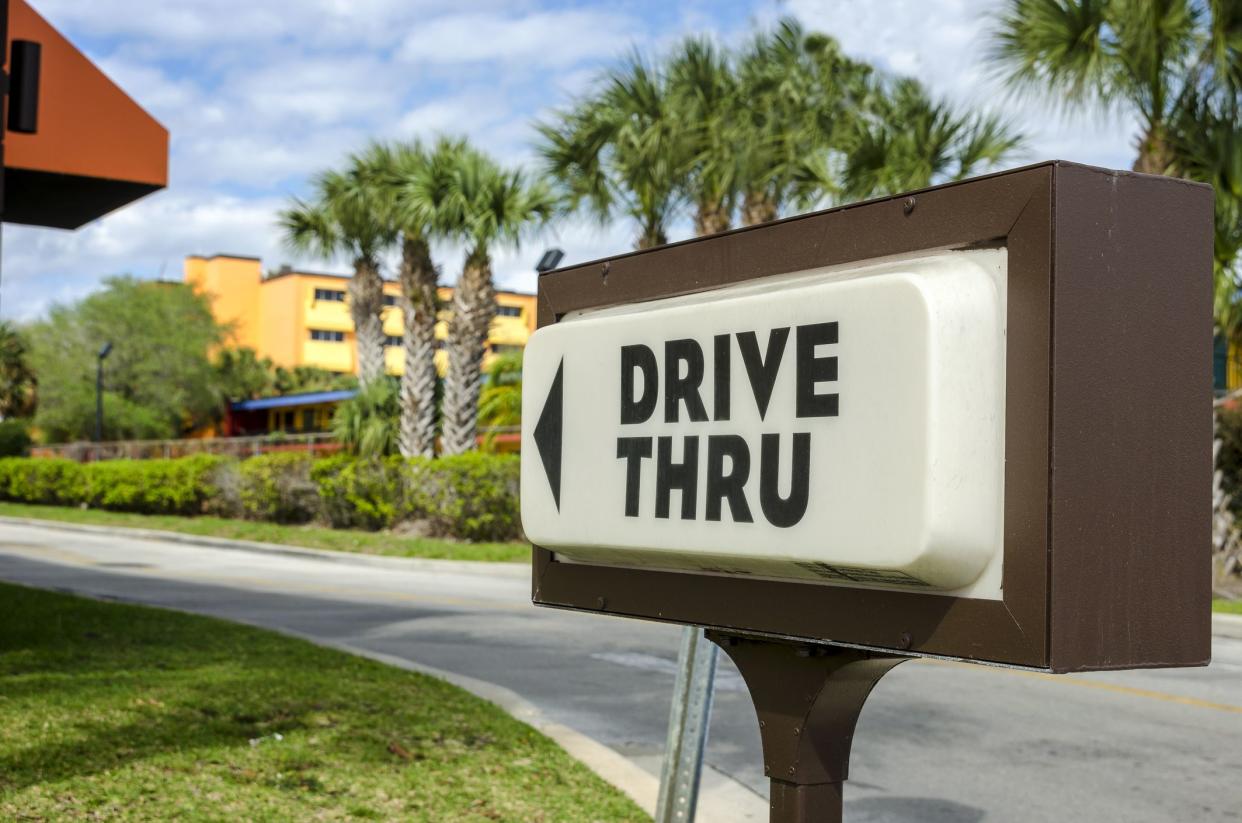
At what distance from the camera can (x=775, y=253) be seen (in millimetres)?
1675

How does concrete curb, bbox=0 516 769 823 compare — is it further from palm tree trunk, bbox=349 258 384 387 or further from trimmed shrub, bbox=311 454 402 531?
palm tree trunk, bbox=349 258 384 387

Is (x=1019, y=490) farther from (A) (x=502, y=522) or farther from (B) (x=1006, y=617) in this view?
(A) (x=502, y=522)

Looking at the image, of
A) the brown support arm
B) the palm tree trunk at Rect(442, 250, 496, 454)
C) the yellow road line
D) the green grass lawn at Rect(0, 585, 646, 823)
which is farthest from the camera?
the palm tree trunk at Rect(442, 250, 496, 454)

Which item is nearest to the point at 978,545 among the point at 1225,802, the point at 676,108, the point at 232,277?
the point at 1225,802

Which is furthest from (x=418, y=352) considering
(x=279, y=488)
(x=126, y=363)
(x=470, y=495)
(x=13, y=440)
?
(x=126, y=363)

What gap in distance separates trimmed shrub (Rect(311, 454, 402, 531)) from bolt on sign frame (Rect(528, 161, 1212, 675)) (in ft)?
78.3

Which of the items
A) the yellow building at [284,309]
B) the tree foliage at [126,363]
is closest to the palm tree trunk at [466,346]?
the tree foliage at [126,363]

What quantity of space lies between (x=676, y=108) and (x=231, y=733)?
49.3ft

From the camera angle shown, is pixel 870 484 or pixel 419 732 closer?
pixel 870 484

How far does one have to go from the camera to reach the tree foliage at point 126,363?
5506 cm

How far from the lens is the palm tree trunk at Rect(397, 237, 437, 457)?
84.9 feet

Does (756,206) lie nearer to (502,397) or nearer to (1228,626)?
(1228,626)

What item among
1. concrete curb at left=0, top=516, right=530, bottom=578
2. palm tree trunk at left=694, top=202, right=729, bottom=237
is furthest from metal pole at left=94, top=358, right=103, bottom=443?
palm tree trunk at left=694, top=202, right=729, bottom=237

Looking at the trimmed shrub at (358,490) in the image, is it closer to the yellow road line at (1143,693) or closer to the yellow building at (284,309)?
the yellow road line at (1143,693)
